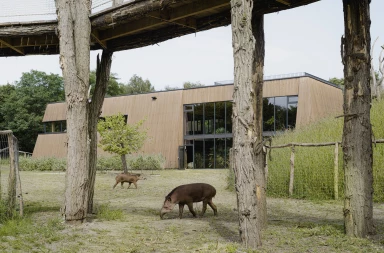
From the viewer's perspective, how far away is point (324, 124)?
812 inches

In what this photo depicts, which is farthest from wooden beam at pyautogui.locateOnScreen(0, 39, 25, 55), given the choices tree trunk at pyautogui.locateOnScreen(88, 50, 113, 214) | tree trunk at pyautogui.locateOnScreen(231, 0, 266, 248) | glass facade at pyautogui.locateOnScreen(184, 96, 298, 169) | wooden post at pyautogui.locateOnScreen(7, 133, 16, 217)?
glass facade at pyautogui.locateOnScreen(184, 96, 298, 169)

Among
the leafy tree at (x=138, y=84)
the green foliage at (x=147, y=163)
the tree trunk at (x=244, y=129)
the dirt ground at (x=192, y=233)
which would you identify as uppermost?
the leafy tree at (x=138, y=84)

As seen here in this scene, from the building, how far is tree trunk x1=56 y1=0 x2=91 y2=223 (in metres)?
22.4

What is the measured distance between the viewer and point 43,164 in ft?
128

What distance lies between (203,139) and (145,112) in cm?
595

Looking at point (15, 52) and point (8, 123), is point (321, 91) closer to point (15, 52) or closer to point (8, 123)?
point (15, 52)

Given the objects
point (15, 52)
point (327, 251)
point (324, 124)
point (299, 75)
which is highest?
point (299, 75)

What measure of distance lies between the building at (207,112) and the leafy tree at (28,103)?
2575cm

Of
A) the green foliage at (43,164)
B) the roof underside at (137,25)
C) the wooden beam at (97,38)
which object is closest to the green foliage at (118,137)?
the green foliage at (43,164)

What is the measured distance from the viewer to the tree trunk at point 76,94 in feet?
30.4

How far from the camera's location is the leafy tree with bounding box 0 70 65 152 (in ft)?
199

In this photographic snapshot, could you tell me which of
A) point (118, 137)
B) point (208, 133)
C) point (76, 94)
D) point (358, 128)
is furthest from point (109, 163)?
point (358, 128)

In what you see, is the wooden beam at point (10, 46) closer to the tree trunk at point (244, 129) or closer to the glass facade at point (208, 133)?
the tree trunk at point (244, 129)

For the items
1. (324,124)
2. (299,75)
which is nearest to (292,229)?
(324,124)
